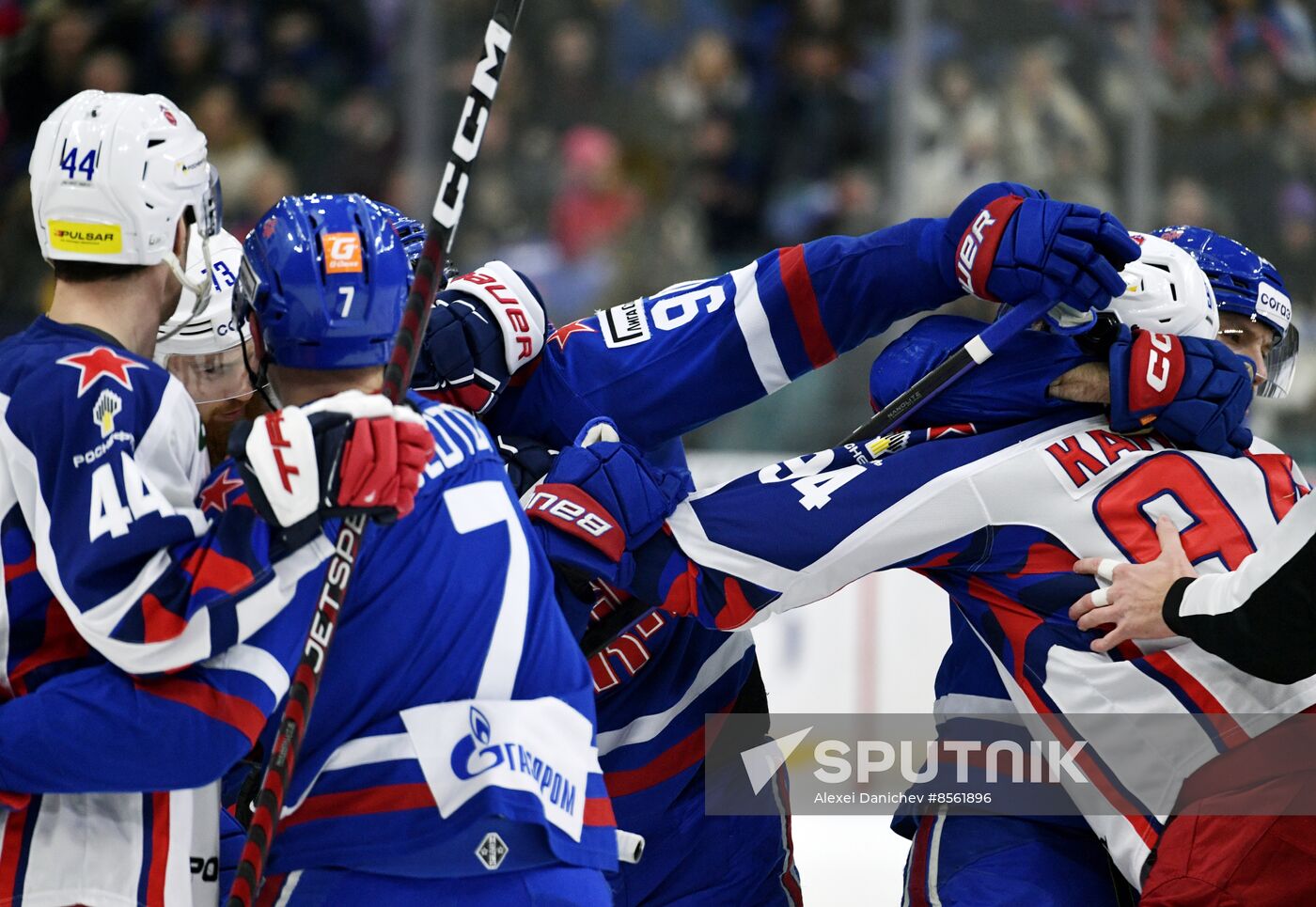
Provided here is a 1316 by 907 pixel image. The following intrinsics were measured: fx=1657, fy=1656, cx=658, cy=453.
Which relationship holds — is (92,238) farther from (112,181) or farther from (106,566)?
(106,566)

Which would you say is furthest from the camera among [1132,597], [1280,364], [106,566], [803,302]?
[1280,364]

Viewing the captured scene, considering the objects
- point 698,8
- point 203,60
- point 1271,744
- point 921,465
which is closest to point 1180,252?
point 921,465

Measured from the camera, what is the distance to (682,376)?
8.63 feet

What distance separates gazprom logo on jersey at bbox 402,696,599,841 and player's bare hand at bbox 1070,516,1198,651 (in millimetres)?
836

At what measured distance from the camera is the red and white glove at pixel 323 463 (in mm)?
1654

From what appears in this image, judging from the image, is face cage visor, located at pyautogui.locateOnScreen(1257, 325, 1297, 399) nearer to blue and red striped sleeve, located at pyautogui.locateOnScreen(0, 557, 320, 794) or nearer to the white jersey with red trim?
the white jersey with red trim

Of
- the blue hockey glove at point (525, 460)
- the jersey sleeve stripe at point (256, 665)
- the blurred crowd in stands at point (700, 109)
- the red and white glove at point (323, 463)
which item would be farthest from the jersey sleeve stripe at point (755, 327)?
the blurred crowd in stands at point (700, 109)

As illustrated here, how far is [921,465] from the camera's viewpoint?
2.35 meters

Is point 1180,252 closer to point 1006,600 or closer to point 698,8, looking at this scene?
point 1006,600

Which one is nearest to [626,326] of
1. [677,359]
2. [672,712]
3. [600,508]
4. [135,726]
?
[677,359]

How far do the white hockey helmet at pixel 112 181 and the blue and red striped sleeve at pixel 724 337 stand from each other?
886mm

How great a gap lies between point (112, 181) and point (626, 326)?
3.40 ft

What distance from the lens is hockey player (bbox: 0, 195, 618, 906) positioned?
5.87ft

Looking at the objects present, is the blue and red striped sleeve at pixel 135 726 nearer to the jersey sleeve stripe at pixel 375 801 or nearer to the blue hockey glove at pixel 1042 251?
the jersey sleeve stripe at pixel 375 801
